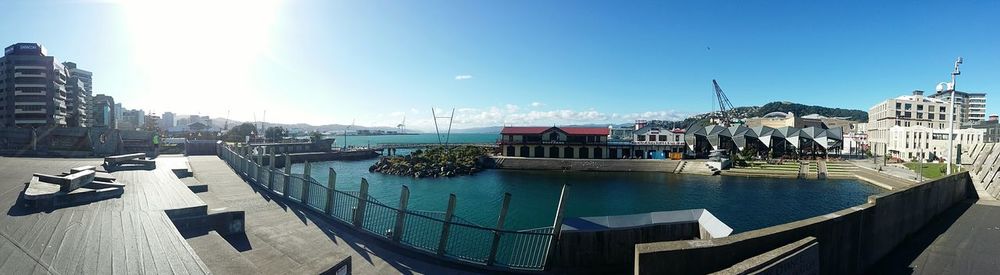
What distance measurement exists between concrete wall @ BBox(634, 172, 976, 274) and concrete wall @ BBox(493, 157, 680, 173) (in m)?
34.5

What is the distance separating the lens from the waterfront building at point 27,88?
49.0 m

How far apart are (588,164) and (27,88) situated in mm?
72116

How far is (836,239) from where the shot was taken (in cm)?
814

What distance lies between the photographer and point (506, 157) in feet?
183

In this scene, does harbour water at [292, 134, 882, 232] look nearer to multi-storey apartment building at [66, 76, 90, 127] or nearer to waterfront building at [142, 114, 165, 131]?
multi-storey apartment building at [66, 76, 90, 127]

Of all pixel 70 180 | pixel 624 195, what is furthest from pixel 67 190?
pixel 624 195

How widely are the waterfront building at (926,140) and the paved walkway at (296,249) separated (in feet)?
221

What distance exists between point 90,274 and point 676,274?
7108 millimetres

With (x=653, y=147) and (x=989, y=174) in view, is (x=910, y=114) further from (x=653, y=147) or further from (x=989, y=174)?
(x=989, y=174)

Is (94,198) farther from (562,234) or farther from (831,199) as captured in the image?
(831,199)

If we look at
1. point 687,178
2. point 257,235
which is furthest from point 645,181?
point 257,235

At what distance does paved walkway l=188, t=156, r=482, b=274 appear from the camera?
18.8 ft

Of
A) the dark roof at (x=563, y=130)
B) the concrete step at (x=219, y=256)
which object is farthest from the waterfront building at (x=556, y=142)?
the concrete step at (x=219, y=256)

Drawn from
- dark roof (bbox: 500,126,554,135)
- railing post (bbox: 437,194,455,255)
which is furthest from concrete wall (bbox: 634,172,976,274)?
dark roof (bbox: 500,126,554,135)
